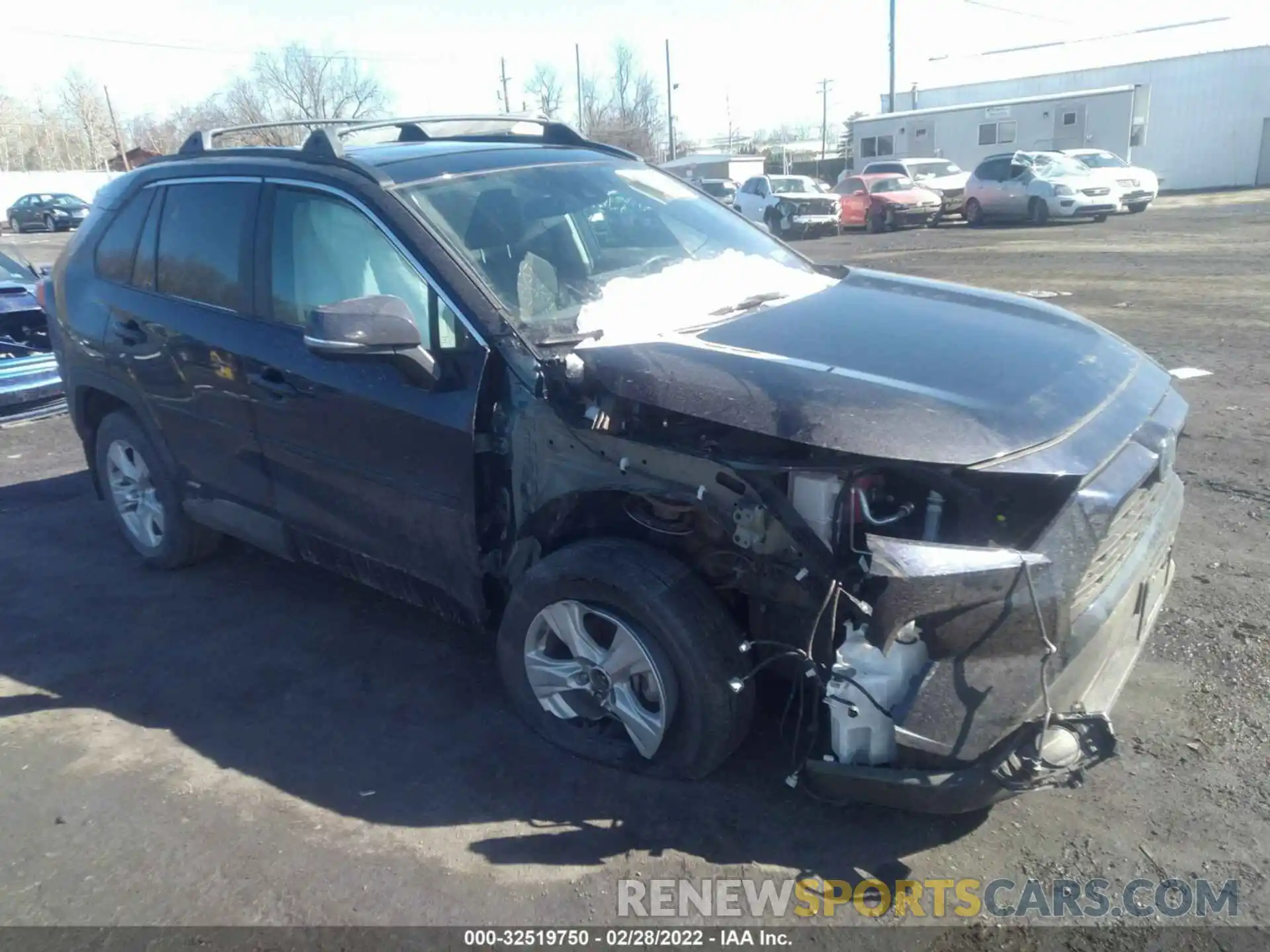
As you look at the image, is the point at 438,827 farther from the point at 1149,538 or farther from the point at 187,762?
the point at 1149,538

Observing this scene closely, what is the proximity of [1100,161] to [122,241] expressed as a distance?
26.7 metres

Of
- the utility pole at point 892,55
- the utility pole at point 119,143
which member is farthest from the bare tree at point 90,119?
the utility pole at point 892,55

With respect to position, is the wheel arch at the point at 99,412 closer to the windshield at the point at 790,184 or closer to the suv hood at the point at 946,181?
the windshield at the point at 790,184

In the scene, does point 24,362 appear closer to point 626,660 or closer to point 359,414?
point 359,414

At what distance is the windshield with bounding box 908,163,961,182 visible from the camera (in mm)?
29406

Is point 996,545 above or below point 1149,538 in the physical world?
above

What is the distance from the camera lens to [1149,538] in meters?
3.20

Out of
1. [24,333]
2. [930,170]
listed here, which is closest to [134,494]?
[24,333]

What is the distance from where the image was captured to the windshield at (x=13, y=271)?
9297 mm

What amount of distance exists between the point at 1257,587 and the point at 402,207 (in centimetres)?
387

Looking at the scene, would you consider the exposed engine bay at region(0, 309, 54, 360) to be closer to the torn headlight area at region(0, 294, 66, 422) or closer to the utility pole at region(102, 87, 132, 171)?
the torn headlight area at region(0, 294, 66, 422)

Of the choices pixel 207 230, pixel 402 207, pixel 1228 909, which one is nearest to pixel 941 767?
pixel 1228 909

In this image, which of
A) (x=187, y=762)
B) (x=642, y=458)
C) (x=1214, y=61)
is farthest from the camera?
(x=1214, y=61)

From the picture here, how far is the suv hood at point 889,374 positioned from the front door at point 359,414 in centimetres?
63
